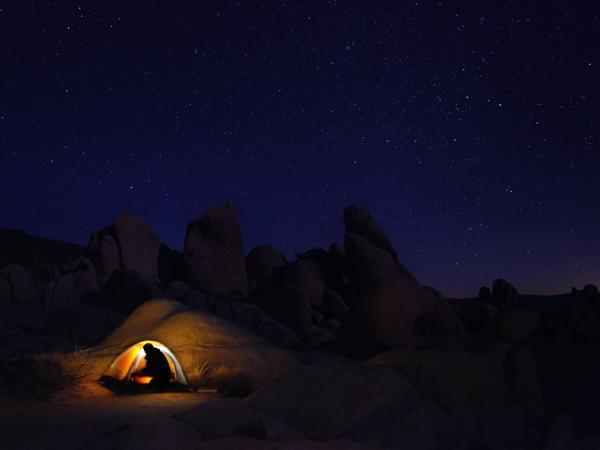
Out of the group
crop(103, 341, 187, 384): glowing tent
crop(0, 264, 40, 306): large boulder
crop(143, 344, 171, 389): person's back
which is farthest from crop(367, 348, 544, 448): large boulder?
crop(0, 264, 40, 306): large boulder

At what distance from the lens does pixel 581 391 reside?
2253cm

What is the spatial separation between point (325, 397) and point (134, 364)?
232 inches

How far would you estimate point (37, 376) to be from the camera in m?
11.3

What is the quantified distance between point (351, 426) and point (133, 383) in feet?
18.3

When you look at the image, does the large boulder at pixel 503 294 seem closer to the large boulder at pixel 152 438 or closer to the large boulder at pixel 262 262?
the large boulder at pixel 262 262

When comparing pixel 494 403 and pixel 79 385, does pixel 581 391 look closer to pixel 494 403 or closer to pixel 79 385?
pixel 494 403

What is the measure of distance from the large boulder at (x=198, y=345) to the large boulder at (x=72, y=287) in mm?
17050

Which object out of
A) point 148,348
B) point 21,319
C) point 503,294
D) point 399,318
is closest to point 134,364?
point 148,348

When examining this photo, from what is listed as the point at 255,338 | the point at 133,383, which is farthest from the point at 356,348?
the point at 133,383

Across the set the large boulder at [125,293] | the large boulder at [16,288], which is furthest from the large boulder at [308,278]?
the large boulder at [16,288]

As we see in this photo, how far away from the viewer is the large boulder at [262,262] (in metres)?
46.7

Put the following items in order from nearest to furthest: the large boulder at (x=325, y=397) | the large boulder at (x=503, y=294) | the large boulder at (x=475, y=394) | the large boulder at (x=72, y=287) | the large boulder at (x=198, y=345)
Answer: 1. the large boulder at (x=325, y=397)
2. the large boulder at (x=475, y=394)
3. the large boulder at (x=198, y=345)
4. the large boulder at (x=72, y=287)
5. the large boulder at (x=503, y=294)

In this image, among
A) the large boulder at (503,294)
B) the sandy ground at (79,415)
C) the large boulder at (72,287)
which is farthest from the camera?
the large boulder at (503,294)

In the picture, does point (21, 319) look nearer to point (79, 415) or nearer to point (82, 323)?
point (82, 323)
